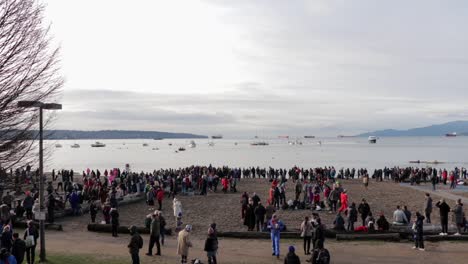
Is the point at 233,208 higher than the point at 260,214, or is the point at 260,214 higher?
the point at 260,214

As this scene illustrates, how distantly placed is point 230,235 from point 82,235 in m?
5.90

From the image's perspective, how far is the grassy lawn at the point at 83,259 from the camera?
15.2m

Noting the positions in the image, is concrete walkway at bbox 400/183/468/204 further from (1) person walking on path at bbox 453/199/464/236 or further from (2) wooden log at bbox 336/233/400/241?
(2) wooden log at bbox 336/233/400/241

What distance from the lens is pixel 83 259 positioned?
51.2 ft

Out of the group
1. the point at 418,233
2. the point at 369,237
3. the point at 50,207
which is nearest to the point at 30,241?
the point at 50,207

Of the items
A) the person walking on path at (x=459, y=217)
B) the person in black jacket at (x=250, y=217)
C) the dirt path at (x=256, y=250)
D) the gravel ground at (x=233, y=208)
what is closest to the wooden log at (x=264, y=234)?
the dirt path at (x=256, y=250)

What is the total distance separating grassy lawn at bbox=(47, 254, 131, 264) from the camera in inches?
600

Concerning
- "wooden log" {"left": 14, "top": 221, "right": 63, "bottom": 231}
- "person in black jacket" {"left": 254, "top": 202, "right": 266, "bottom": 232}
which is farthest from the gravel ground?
"wooden log" {"left": 14, "top": 221, "right": 63, "bottom": 231}

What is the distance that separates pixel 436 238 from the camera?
18984mm

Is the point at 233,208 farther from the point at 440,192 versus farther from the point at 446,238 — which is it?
the point at 440,192

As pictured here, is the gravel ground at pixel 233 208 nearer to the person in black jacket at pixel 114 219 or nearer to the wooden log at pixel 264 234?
the wooden log at pixel 264 234

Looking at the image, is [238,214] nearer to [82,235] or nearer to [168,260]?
[82,235]

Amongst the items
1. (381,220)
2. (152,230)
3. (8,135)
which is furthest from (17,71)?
(381,220)

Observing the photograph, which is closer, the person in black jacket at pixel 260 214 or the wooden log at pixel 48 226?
the person in black jacket at pixel 260 214
